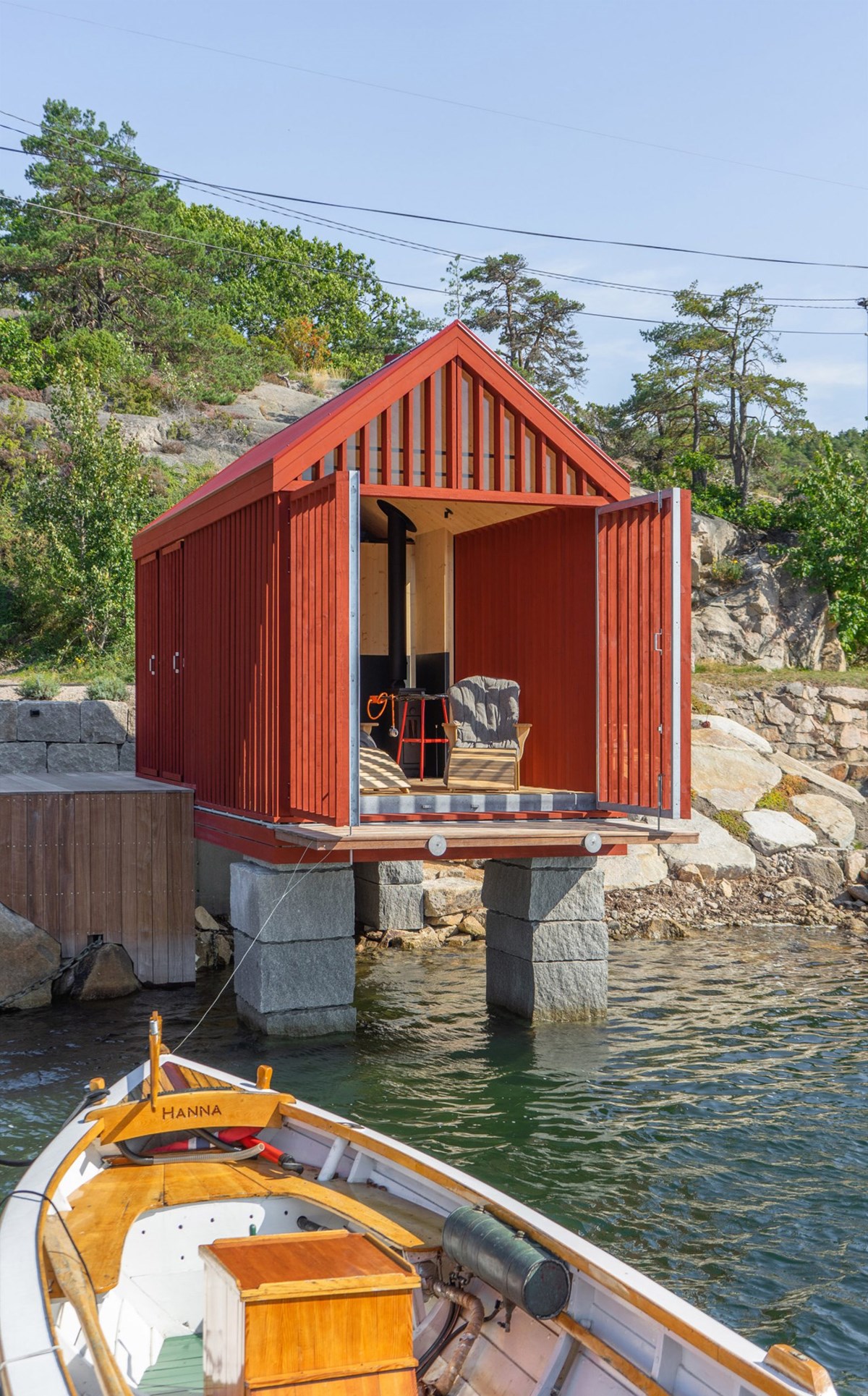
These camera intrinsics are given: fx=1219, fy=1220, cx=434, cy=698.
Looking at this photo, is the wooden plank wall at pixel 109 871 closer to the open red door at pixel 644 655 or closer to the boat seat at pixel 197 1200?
the open red door at pixel 644 655

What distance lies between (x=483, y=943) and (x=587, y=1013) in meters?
3.50

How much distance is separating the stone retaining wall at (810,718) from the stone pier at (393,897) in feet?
25.9

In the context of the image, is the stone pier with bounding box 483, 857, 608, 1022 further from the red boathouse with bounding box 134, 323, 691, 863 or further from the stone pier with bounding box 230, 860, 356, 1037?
the stone pier with bounding box 230, 860, 356, 1037

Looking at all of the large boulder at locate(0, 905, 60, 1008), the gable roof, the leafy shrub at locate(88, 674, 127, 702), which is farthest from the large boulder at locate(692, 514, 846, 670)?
the large boulder at locate(0, 905, 60, 1008)

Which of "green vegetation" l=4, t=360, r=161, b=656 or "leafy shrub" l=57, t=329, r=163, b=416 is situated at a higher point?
"leafy shrub" l=57, t=329, r=163, b=416

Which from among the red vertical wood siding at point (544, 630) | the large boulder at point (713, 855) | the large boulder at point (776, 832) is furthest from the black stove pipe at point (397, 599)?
the large boulder at point (776, 832)

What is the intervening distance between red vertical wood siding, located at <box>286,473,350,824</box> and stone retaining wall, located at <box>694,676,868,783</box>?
1170 cm

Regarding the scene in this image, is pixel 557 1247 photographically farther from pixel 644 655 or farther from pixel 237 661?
pixel 237 661

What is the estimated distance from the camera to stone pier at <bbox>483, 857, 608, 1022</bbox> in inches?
409

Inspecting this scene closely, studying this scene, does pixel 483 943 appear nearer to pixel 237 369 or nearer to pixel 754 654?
pixel 754 654

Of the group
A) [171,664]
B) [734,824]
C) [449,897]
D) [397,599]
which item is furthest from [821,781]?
[171,664]

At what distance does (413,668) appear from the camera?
45.3 feet

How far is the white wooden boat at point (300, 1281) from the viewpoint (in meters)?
3.41

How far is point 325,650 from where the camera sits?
360 inches
